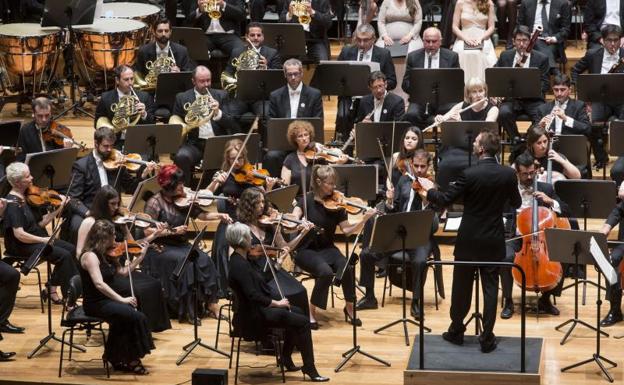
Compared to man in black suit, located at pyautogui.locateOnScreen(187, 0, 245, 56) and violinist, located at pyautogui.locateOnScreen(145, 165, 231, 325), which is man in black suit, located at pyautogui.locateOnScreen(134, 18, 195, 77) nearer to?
man in black suit, located at pyautogui.locateOnScreen(187, 0, 245, 56)

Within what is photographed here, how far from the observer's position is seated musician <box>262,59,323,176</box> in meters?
10.2

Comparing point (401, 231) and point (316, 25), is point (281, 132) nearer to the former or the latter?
point (401, 231)

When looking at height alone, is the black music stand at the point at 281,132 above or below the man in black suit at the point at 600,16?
below

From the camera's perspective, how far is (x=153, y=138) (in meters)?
9.41

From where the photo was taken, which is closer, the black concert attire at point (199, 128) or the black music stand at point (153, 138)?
the black music stand at point (153, 138)

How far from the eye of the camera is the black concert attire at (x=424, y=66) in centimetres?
1029

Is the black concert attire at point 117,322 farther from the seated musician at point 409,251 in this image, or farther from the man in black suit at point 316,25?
the man in black suit at point 316,25

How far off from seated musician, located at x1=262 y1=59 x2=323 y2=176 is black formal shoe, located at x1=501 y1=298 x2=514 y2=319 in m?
2.55

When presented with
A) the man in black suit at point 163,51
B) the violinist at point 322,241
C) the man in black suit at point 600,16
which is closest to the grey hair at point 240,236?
the violinist at point 322,241

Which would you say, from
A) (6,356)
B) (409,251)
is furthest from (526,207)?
(6,356)

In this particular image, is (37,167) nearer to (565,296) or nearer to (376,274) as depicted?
(376,274)

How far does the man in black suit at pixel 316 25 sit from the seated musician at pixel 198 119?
155 cm

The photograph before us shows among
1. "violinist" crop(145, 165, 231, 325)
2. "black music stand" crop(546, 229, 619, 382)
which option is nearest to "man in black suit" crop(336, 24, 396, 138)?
"violinist" crop(145, 165, 231, 325)

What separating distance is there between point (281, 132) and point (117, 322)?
8.32ft
